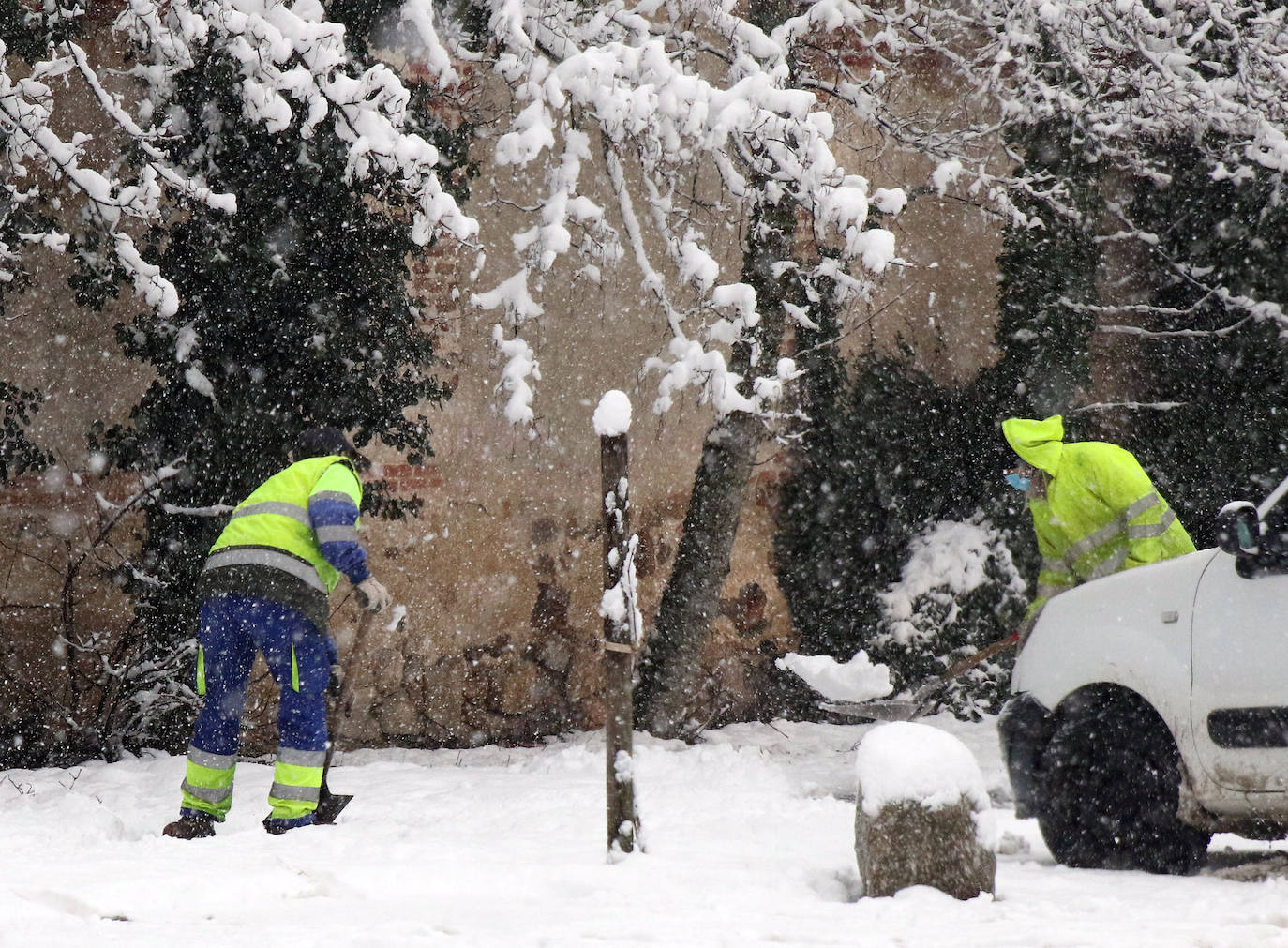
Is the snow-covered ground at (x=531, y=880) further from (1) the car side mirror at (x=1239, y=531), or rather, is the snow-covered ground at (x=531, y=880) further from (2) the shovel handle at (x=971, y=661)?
(1) the car side mirror at (x=1239, y=531)

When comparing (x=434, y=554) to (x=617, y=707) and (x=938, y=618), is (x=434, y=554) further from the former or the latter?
(x=617, y=707)

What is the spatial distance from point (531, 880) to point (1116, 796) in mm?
1993

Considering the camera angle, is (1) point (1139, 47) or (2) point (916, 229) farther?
(2) point (916, 229)

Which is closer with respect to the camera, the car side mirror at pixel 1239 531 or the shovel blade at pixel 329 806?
the car side mirror at pixel 1239 531

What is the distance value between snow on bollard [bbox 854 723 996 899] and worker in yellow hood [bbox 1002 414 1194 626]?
63.3 inches

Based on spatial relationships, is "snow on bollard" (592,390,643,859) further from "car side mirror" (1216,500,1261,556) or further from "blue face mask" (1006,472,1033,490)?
"blue face mask" (1006,472,1033,490)

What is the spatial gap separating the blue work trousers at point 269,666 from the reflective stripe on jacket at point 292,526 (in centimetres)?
16

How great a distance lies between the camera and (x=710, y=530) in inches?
297

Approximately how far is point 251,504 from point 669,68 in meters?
2.64

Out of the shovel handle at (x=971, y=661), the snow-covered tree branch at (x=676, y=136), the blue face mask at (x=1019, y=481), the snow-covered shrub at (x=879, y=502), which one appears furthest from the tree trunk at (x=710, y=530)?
the blue face mask at (x=1019, y=481)

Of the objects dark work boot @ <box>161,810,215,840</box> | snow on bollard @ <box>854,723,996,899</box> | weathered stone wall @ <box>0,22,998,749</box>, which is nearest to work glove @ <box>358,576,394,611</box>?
dark work boot @ <box>161,810,215,840</box>

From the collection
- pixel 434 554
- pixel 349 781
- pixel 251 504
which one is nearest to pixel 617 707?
pixel 251 504

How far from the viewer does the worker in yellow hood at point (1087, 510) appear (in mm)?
5395

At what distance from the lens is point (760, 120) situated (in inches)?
242
